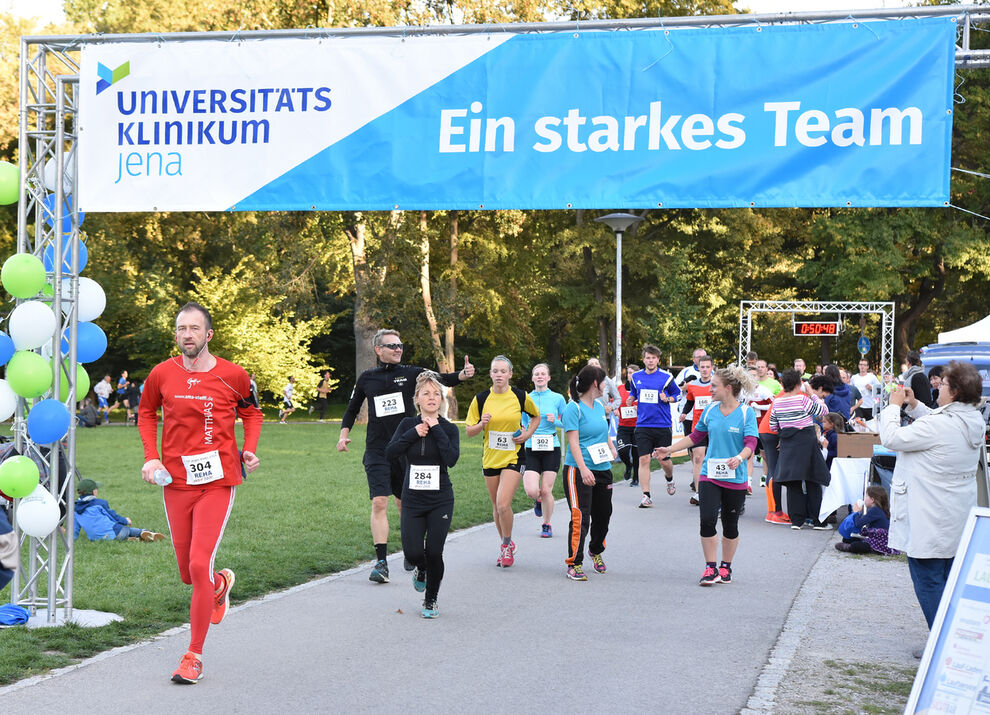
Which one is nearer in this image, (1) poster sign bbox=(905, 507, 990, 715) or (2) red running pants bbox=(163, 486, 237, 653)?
(1) poster sign bbox=(905, 507, 990, 715)

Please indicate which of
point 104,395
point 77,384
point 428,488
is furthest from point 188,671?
point 104,395

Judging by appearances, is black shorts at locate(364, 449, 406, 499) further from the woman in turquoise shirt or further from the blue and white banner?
the blue and white banner

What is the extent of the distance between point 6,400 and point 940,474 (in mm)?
5774

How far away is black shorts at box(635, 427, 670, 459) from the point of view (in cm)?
1544

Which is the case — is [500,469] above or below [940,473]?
below

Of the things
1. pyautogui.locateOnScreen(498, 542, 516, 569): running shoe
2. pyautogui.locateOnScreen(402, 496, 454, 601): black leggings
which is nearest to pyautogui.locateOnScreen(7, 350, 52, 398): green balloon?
pyautogui.locateOnScreen(402, 496, 454, 601): black leggings

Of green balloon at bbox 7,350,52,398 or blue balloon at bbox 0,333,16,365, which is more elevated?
blue balloon at bbox 0,333,16,365

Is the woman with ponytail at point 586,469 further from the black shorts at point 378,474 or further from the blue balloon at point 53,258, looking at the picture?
the blue balloon at point 53,258

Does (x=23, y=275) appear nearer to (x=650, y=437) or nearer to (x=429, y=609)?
(x=429, y=609)

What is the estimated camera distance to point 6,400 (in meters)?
7.29

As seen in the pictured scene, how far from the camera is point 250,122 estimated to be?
25.3 ft

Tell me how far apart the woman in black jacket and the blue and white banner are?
1.54 metres

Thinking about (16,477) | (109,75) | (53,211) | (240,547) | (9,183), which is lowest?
(240,547)

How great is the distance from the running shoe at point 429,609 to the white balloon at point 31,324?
309cm
